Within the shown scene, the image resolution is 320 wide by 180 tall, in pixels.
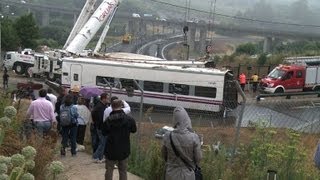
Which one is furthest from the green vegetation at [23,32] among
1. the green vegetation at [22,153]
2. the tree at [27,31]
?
the green vegetation at [22,153]

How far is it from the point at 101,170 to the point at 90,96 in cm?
579

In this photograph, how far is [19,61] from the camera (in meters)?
41.3

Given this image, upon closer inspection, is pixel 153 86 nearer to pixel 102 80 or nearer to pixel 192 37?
pixel 102 80

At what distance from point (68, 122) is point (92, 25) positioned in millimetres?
26044

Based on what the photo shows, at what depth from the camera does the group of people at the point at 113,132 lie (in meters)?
6.18

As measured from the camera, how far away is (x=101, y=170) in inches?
377

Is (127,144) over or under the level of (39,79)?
over

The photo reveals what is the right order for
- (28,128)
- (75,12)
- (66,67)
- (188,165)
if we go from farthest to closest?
(75,12)
(66,67)
(28,128)
(188,165)

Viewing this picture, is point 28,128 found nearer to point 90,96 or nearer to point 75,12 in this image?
point 90,96

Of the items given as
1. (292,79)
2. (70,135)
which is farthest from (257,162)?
(292,79)

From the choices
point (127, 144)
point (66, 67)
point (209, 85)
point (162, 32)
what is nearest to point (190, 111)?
point (209, 85)

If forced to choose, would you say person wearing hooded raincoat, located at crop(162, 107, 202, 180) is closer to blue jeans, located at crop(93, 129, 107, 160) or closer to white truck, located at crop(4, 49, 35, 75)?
blue jeans, located at crop(93, 129, 107, 160)

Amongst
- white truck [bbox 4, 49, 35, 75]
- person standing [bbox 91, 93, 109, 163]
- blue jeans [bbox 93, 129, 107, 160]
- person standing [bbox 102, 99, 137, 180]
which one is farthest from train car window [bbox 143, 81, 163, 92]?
person standing [bbox 102, 99, 137, 180]

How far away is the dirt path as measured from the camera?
8.99 meters
